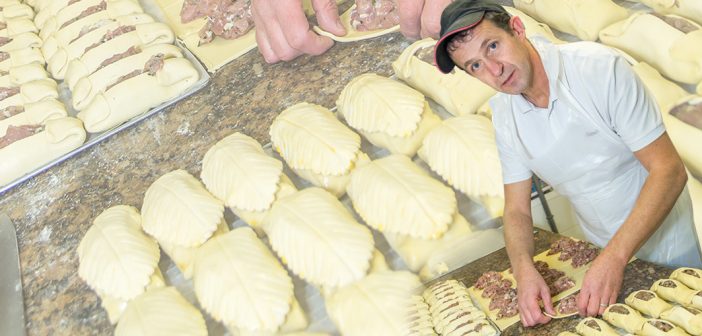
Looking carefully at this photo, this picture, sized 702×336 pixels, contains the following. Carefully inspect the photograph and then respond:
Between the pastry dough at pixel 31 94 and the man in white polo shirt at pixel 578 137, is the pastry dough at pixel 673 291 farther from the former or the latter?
the pastry dough at pixel 31 94

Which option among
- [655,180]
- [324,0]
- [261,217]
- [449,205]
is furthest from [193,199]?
[655,180]

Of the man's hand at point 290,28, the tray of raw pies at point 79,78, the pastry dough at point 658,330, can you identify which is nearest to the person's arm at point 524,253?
the pastry dough at point 658,330

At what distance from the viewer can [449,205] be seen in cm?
229

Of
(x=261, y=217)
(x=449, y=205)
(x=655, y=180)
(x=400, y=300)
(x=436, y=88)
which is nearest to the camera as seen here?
(x=655, y=180)

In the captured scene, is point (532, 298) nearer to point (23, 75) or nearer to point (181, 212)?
point (181, 212)

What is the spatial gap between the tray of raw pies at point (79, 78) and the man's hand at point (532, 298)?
2391 mm

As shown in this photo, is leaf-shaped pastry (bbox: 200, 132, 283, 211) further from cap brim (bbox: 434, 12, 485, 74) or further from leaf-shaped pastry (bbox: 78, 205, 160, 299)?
cap brim (bbox: 434, 12, 485, 74)

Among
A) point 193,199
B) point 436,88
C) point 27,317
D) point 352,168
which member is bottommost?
point 27,317

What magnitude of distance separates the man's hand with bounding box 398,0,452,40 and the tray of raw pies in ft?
3.89

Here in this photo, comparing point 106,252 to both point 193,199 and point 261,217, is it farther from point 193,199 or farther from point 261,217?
point 261,217

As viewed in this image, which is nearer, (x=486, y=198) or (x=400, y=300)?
(x=400, y=300)

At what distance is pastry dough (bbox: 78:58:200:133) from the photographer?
3.57 meters

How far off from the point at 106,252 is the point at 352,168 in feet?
3.34

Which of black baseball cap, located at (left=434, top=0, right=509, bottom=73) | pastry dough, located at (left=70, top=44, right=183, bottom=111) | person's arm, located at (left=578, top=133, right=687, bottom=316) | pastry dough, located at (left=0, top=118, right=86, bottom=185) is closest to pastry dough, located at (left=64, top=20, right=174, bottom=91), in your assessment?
pastry dough, located at (left=70, top=44, right=183, bottom=111)
